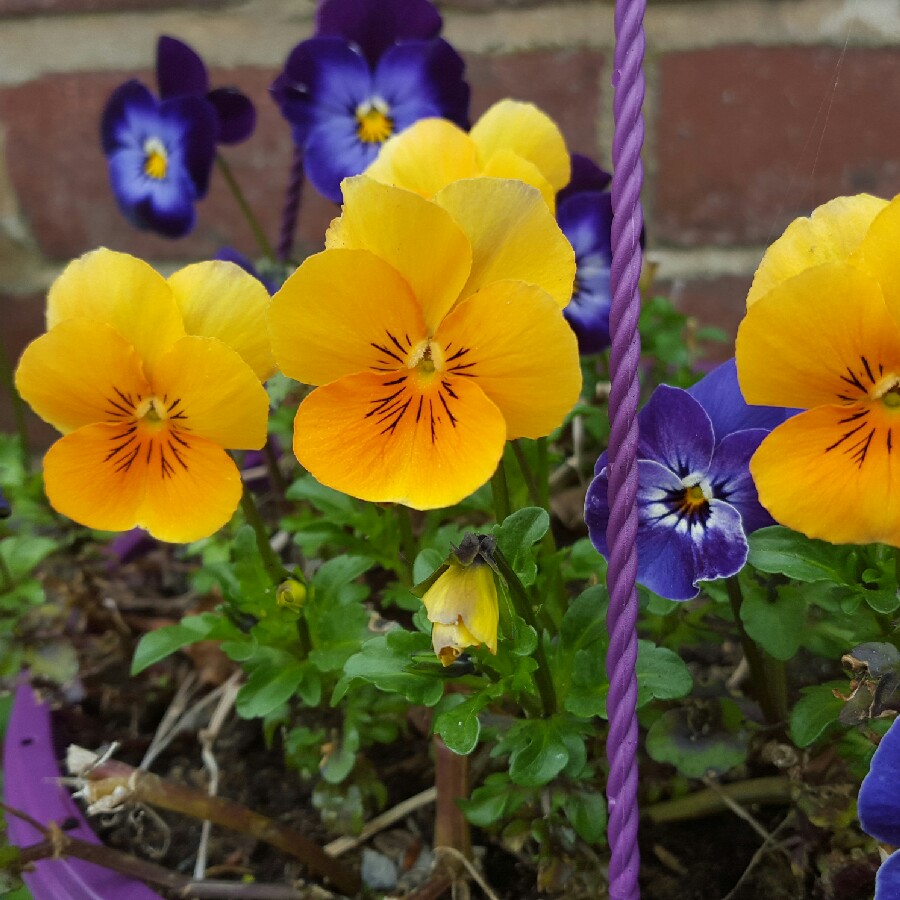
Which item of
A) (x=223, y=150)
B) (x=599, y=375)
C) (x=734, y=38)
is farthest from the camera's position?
(x=223, y=150)

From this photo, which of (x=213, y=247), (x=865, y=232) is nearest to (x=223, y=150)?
(x=213, y=247)

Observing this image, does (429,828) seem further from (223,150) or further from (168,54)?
(223,150)

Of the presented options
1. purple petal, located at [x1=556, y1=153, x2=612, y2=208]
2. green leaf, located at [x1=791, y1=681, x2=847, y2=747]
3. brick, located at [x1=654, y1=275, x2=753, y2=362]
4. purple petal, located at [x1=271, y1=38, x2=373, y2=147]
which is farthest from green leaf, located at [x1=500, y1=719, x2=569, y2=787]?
brick, located at [x1=654, y1=275, x2=753, y2=362]

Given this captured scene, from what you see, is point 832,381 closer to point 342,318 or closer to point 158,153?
point 342,318

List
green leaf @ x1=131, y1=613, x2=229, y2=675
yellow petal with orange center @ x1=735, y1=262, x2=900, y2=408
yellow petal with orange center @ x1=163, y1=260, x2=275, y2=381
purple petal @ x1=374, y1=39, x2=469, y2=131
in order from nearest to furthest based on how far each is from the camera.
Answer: yellow petal with orange center @ x1=735, y1=262, x2=900, y2=408 → yellow petal with orange center @ x1=163, y1=260, x2=275, y2=381 → green leaf @ x1=131, y1=613, x2=229, y2=675 → purple petal @ x1=374, y1=39, x2=469, y2=131

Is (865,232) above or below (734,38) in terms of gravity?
below

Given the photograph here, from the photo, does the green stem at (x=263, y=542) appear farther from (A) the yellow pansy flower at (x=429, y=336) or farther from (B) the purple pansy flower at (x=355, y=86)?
(B) the purple pansy flower at (x=355, y=86)

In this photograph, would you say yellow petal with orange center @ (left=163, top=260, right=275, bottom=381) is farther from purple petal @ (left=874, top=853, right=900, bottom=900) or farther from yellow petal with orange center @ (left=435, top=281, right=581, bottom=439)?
purple petal @ (left=874, top=853, right=900, bottom=900)
